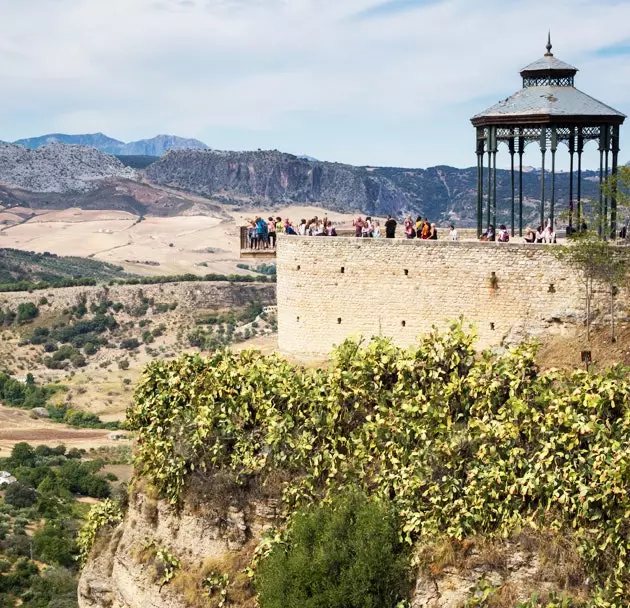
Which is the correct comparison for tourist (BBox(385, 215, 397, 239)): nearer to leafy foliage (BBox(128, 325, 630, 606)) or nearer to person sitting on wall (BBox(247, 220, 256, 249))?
person sitting on wall (BBox(247, 220, 256, 249))

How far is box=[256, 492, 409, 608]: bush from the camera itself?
15758mm

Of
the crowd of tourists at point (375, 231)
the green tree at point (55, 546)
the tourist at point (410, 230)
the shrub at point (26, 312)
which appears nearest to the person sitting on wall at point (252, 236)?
the crowd of tourists at point (375, 231)

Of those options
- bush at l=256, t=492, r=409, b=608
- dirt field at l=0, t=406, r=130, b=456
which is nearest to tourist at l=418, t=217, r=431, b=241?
bush at l=256, t=492, r=409, b=608

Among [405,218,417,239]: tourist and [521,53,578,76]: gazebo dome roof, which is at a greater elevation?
[521,53,578,76]: gazebo dome roof

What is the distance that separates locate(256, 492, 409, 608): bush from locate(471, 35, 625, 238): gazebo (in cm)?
808

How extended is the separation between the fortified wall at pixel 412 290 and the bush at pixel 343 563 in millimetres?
4704

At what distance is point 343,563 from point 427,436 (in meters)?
→ 2.20

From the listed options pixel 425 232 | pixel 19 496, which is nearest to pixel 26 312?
pixel 19 496

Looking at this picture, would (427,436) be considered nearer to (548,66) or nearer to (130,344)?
(548,66)

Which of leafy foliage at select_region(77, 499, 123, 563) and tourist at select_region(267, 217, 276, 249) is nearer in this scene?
leafy foliage at select_region(77, 499, 123, 563)

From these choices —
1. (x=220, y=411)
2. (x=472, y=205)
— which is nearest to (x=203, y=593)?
(x=220, y=411)

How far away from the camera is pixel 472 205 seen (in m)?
186

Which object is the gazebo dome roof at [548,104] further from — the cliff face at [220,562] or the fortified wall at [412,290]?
the cliff face at [220,562]

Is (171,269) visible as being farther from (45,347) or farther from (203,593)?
(203,593)
